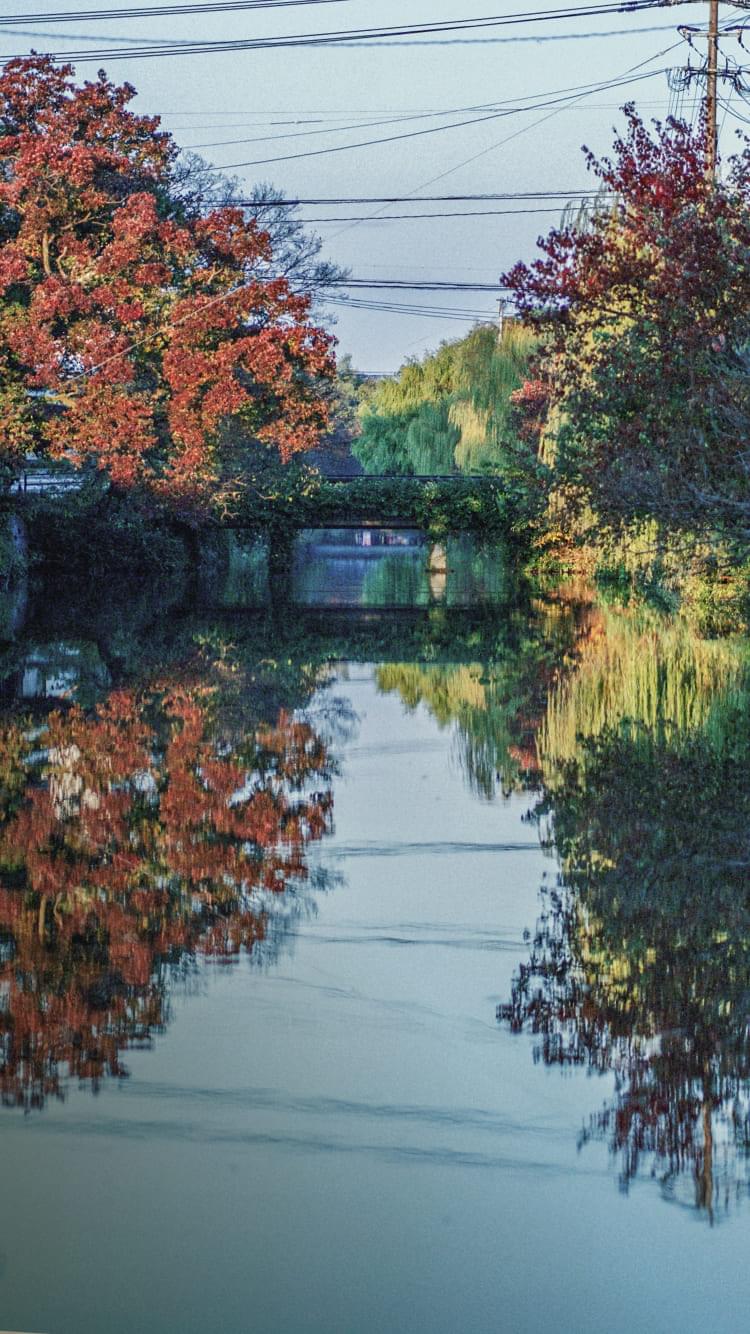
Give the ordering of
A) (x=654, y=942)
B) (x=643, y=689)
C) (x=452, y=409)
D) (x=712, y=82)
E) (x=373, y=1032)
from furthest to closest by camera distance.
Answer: (x=452, y=409) → (x=712, y=82) → (x=643, y=689) → (x=654, y=942) → (x=373, y=1032)

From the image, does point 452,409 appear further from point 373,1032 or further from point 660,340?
point 373,1032

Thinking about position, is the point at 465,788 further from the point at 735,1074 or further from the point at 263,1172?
the point at 263,1172

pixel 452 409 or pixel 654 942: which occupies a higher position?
pixel 452 409

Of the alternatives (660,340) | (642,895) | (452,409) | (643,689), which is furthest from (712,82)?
(452,409)

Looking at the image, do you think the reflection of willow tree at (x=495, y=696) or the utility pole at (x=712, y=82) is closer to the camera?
the reflection of willow tree at (x=495, y=696)

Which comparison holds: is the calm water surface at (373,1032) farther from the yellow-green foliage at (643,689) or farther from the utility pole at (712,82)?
the utility pole at (712,82)

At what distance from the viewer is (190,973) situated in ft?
22.5

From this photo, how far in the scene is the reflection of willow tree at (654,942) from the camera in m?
5.19

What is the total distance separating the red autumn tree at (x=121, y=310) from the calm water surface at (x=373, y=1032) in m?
23.3

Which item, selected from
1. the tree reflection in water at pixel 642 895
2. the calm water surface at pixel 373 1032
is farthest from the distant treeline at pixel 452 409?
the calm water surface at pixel 373 1032

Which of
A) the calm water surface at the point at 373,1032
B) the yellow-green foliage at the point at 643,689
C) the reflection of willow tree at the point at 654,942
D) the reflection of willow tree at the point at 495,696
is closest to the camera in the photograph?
the calm water surface at the point at 373,1032

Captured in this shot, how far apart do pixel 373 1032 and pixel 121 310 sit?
31801 mm

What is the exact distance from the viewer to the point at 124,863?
8.98m

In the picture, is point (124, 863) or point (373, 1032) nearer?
point (373, 1032)
